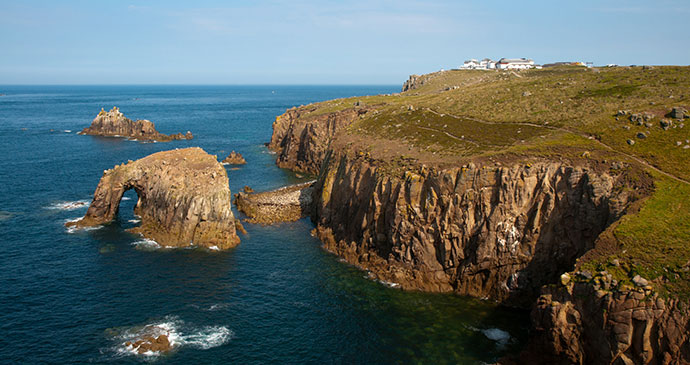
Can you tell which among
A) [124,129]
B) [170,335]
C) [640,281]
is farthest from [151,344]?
[124,129]

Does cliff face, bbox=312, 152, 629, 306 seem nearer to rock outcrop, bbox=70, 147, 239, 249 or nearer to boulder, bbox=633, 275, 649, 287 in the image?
boulder, bbox=633, 275, 649, 287

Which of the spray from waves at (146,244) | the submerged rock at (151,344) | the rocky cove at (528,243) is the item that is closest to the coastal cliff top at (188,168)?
the spray from waves at (146,244)

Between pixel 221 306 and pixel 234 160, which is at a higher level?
pixel 234 160

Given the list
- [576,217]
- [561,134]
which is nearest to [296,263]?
[576,217]

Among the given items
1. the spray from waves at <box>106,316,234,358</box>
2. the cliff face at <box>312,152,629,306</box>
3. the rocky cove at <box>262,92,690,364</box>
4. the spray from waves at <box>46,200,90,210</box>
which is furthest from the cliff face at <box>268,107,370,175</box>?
the spray from waves at <box>106,316,234,358</box>

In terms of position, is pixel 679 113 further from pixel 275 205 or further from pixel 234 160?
pixel 234 160
